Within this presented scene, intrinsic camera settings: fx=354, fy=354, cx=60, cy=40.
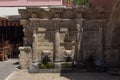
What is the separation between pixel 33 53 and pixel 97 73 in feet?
11.2

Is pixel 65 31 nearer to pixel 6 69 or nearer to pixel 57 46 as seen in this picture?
pixel 57 46

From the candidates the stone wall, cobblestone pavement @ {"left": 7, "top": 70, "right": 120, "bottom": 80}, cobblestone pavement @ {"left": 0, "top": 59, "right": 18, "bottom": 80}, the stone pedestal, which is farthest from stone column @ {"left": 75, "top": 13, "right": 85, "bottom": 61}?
cobblestone pavement @ {"left": 0, "top": 59, "right": 18, "bottom": 80}

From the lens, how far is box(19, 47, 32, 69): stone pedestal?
55.2ft

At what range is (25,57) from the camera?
16.9 metres

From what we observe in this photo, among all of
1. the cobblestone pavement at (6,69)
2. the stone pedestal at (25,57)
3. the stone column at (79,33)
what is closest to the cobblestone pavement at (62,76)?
the cobblestone pavement at (6,69)

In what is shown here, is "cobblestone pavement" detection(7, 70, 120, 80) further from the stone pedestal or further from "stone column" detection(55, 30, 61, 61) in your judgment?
"stone column" detection(55, 30, 61, 61)

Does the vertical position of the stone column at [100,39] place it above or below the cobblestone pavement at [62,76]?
above

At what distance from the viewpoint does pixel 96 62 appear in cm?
1661

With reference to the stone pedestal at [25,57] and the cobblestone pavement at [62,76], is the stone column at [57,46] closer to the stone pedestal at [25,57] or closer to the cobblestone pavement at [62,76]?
the stone pedestal at [25,57]

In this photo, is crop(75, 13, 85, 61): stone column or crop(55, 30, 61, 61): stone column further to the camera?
crop(55, 30, 61, 61): stone column

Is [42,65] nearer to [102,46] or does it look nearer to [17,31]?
[102,46]

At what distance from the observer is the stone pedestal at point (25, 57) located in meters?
16.8

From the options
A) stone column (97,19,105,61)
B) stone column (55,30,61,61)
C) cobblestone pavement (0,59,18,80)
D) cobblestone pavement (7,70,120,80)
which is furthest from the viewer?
stone column (55,30,61,61)

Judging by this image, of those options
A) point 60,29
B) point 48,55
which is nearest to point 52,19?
point 60,29
